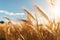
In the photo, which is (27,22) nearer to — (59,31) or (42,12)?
(42,12)

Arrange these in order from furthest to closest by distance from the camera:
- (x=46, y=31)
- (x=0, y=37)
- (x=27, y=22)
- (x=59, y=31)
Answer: (x=0, y=37) → (x=27, y=22) → (x=46, y=31) → (x=59, y=31)

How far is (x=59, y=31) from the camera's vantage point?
11.4ft

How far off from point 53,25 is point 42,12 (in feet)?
1.02

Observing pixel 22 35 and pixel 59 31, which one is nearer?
pixel 59 31

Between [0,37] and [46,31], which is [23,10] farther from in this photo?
[0,37]

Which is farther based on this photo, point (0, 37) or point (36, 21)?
point (0, 37)

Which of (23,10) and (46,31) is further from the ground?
(23,10)

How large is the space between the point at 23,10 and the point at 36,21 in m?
0.44

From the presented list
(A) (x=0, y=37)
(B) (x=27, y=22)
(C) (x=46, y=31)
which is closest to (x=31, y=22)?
(B) (x=27, y=22)

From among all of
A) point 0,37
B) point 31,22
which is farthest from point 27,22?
point 0,37

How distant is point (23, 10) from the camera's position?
4066mm

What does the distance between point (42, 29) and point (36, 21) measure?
185 millimetres

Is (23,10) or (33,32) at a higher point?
(23,10)

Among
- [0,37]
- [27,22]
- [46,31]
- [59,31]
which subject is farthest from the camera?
[0,37]
